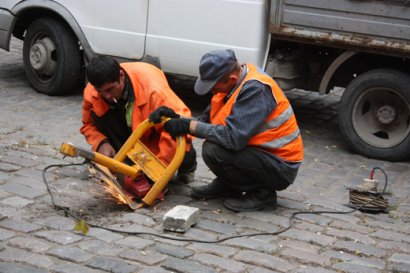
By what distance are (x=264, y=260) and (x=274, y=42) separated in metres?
3.42

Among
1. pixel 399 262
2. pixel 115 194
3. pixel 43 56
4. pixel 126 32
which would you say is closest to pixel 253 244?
pixel 399 262

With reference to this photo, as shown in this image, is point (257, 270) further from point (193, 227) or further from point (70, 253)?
point (70, 253)

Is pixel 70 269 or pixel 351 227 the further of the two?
pixel 351 227

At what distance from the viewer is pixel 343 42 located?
7.49 metres

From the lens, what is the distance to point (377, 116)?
7.68 metres

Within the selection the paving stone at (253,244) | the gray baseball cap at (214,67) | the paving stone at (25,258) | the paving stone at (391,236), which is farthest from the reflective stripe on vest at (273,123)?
the paving stone at (25,258)

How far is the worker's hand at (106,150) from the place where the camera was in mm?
6286

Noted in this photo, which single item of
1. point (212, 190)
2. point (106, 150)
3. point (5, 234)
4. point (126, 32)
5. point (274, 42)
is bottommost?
point (5, 234)

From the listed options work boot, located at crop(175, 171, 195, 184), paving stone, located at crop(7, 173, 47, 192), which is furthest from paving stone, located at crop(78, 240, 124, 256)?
work boot, located at crop(175, 171, 195, 184)

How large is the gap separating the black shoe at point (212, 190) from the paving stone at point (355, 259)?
1.12m

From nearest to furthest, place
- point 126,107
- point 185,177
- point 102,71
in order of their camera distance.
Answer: point 102,71 < point 126,107 < point 185,177

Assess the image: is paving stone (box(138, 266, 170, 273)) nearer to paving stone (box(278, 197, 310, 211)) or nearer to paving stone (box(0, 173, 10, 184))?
paving stone (box(278, 197, 310, 211))

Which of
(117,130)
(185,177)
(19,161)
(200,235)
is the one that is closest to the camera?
(200,235)

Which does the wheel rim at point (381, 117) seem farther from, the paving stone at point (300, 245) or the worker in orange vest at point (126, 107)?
the paving stone at point (300, 245)
